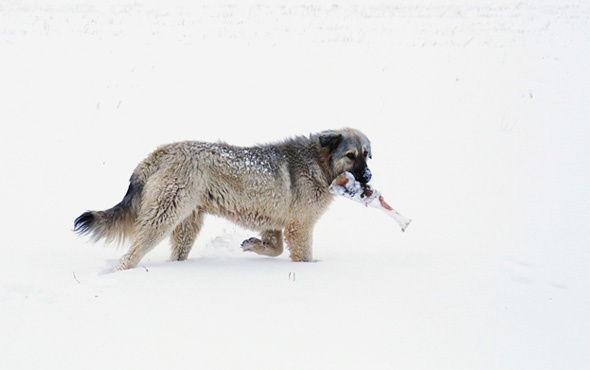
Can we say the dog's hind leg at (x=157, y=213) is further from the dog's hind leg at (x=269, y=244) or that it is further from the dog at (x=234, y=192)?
the dog's hind leg at (x=269, y=244)

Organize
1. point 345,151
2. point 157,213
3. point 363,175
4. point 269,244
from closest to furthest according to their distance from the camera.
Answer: point 157,213 → point 363,175 → point 345,151 → point 269,244

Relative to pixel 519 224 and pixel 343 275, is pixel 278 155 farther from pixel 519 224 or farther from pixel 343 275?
pixel 519 224

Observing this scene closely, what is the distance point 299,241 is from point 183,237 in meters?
1.42

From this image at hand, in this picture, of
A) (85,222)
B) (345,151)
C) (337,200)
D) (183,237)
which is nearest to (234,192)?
(183,237)

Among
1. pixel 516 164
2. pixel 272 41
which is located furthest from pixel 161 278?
pixel 272 41

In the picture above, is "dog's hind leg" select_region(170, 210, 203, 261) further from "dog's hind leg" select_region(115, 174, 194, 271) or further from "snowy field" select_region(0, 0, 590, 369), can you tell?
"dog's hind leg" select_region(115, 174, 194, 271)

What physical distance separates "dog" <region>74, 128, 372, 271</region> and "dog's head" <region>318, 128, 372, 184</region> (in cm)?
1

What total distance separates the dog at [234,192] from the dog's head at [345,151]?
0.01m

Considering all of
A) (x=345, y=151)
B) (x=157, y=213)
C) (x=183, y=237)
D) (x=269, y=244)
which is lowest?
(x=269, y=244)

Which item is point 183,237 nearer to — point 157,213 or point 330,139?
point 157,213

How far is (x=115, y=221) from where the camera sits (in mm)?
5773

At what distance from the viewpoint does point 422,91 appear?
550 inches

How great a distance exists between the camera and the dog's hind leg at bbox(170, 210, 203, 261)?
639 centimetres

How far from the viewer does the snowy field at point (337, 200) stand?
3.98 meters
